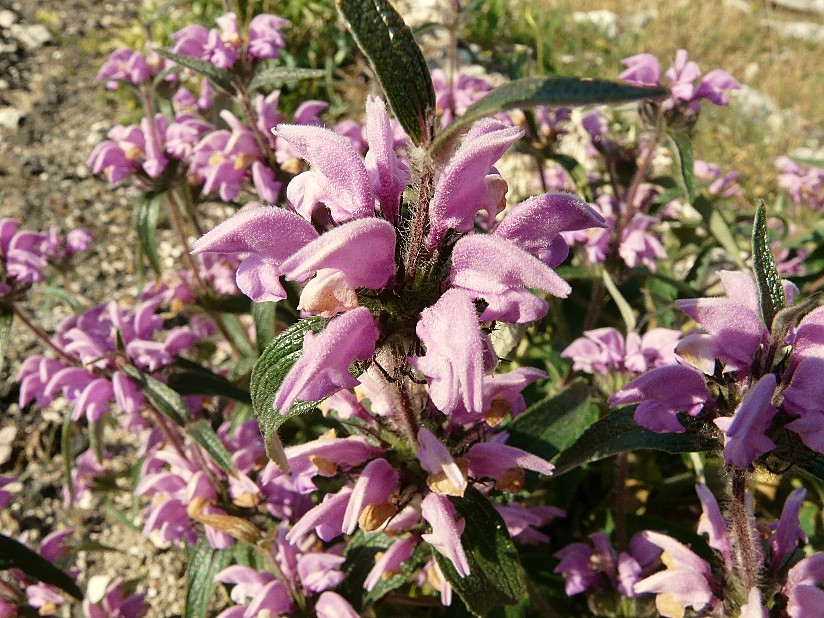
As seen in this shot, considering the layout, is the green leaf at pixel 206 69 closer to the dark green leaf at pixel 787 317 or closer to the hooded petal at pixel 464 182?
the hooded petal at pixel 464 182

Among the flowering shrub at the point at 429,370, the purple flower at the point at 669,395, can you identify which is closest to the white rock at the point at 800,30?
the flowering shrub at the point at 429,370

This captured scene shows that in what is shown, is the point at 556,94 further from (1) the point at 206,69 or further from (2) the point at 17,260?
(2) the point at 17,260

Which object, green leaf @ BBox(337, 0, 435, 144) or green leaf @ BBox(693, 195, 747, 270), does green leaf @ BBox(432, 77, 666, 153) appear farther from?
green leaf @ BBox(693, 195, 747, 270)

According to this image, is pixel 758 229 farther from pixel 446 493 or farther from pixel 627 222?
pixel 627 222

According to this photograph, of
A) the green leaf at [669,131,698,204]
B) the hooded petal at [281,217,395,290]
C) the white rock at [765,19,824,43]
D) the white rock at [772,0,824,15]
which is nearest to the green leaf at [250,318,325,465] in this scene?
the hooded petal at [281,217,395,290]

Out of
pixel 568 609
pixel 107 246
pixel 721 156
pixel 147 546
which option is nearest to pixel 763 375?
pixel 568 609

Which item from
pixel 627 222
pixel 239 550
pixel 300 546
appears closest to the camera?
pixel 300 546
